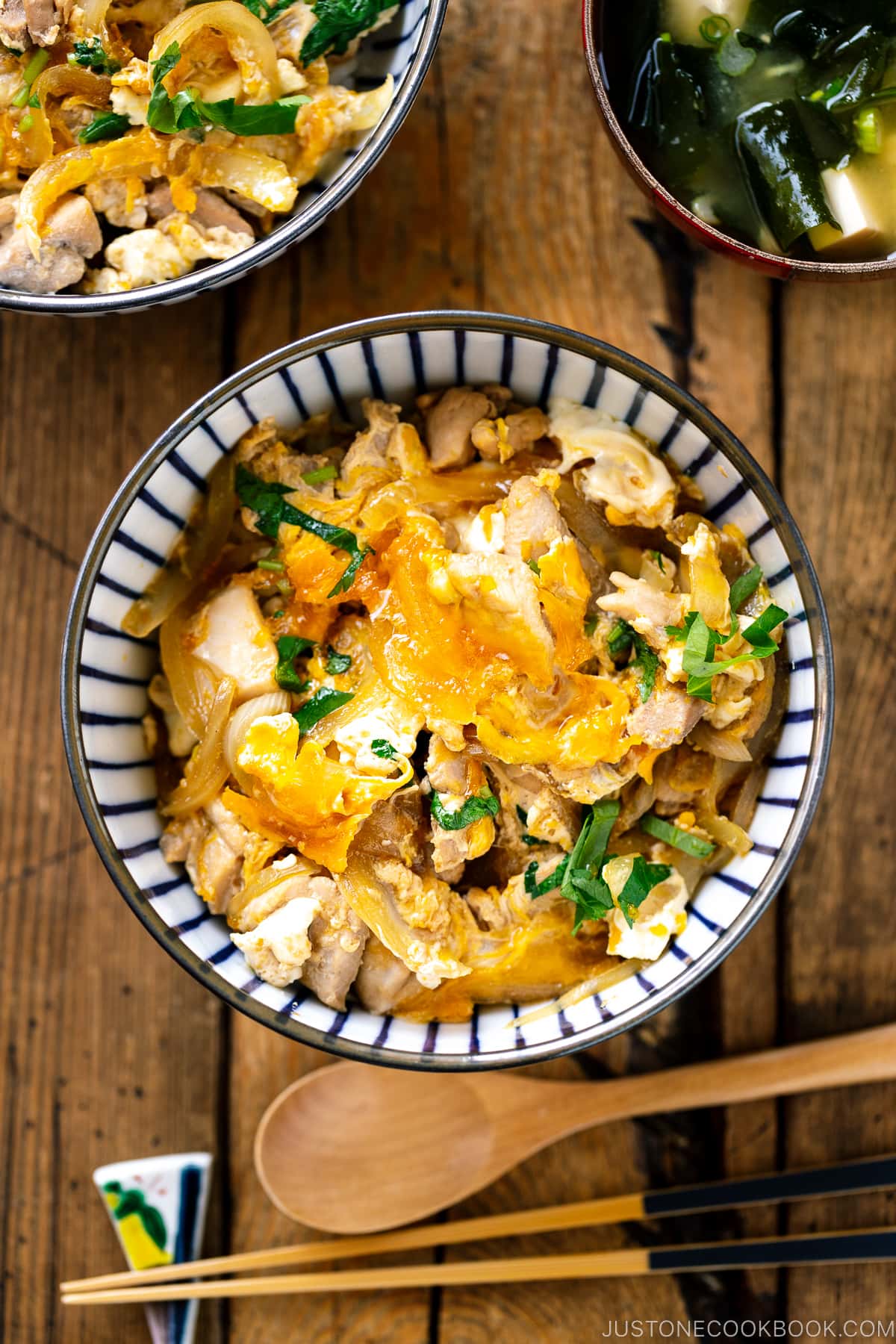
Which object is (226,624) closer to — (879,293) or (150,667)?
(150,667)

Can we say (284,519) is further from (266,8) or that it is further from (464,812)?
(266,8)

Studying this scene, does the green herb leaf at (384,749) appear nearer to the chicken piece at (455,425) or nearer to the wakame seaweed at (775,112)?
the chicken piece at (455,425)

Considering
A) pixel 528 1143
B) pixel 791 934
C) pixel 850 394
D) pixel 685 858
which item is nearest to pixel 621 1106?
pixel 528 1143

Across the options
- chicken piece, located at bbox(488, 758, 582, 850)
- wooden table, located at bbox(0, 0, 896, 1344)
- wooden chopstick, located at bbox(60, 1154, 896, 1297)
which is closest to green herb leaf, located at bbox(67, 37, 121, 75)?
wooden table, located at bbox(0, 0, 896, 1344)

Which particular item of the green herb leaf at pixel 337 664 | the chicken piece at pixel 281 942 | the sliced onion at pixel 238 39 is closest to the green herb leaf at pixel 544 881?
the chicken piece at pixel 281 942

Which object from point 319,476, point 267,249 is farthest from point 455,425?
point 267,249

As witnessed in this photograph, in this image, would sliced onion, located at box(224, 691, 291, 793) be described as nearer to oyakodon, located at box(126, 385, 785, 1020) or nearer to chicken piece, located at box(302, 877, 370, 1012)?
oyakodon, located at box(126, 385, 785, 1020)

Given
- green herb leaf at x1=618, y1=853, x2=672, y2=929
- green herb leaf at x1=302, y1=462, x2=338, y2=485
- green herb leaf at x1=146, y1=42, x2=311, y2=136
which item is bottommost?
green herb leaf at x1=618, y1=853, x2=672, y2=929
